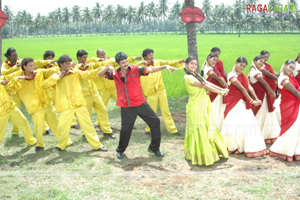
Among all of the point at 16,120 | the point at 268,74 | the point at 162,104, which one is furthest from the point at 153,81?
the point at 16,120

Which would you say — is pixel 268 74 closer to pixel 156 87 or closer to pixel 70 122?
pixel 156 87

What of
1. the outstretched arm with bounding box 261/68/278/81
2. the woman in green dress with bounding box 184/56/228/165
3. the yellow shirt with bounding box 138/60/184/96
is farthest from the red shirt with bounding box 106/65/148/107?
the outstretched arm with bounding box 261/68/278/81

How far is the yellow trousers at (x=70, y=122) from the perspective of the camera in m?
5.20

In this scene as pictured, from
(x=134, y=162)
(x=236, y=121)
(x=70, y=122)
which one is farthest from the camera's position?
(x=70, y=122)

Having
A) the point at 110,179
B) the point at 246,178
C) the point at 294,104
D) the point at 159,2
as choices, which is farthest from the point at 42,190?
the point at 159,2

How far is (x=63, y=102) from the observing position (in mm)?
5148

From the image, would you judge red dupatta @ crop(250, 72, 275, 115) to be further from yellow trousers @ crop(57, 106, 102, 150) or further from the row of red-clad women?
yellow trousers @ crop(57, 106, 102, 150)

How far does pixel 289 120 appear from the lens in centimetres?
470

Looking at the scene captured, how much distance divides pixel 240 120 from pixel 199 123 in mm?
871

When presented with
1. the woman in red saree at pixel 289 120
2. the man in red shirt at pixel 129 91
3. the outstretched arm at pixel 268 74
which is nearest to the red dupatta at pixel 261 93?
the outstretched arm at pixel 268 74

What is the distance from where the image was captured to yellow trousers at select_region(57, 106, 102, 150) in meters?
5.20

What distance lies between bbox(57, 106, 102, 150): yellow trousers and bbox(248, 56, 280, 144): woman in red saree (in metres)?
3.09

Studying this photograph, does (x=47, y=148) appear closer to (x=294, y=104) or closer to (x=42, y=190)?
(x=42, y=190)

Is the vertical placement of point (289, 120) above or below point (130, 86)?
below
